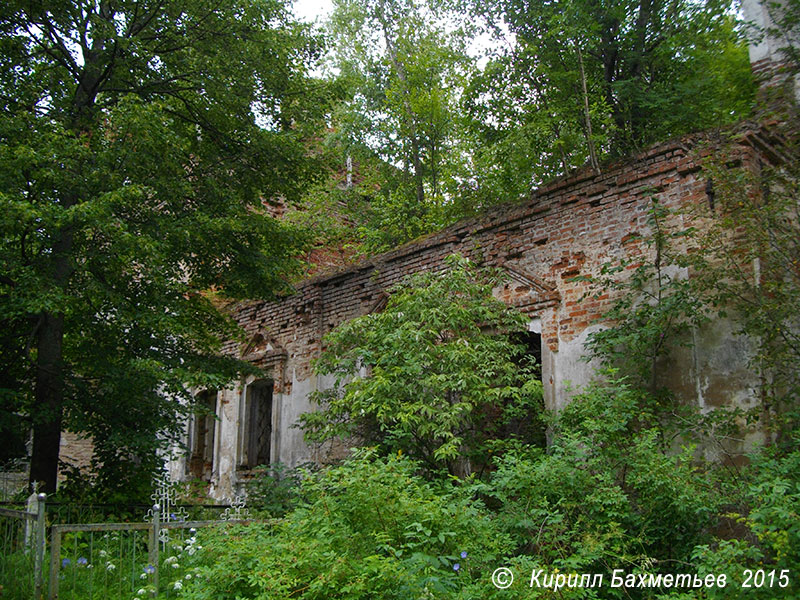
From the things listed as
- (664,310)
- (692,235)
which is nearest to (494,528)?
(664,310)

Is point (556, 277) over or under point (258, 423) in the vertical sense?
over

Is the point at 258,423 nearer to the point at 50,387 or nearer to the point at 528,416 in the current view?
the point at 50,387

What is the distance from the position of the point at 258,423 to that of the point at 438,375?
679cm

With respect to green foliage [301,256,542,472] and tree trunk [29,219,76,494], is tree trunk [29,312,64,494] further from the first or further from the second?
green foliage [301,256,542,472]

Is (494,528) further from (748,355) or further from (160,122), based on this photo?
(160,122)

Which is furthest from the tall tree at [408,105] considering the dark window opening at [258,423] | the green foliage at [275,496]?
the green foliage at [275,496]

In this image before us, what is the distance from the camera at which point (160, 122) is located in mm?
8406

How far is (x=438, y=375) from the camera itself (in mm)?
7551

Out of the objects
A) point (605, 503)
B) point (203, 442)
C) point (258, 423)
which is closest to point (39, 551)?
point (605, 503)

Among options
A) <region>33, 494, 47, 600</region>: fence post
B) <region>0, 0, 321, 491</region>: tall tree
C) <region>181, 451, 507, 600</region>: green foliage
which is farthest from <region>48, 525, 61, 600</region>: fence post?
<region>0, 0, 321, 491</region>: tall tree

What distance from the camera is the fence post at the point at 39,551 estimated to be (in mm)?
5414

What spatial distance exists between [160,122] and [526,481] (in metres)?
5.91

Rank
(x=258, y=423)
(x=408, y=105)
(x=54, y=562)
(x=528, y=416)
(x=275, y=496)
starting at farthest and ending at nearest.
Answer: (x=408, y=105)
(x=258, y=423)
(x=275, y=496)
(x=528, y=416)
(x=54, y=562)

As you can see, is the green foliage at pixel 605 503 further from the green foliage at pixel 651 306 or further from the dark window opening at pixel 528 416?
the dark window opening at pixel 528 416
